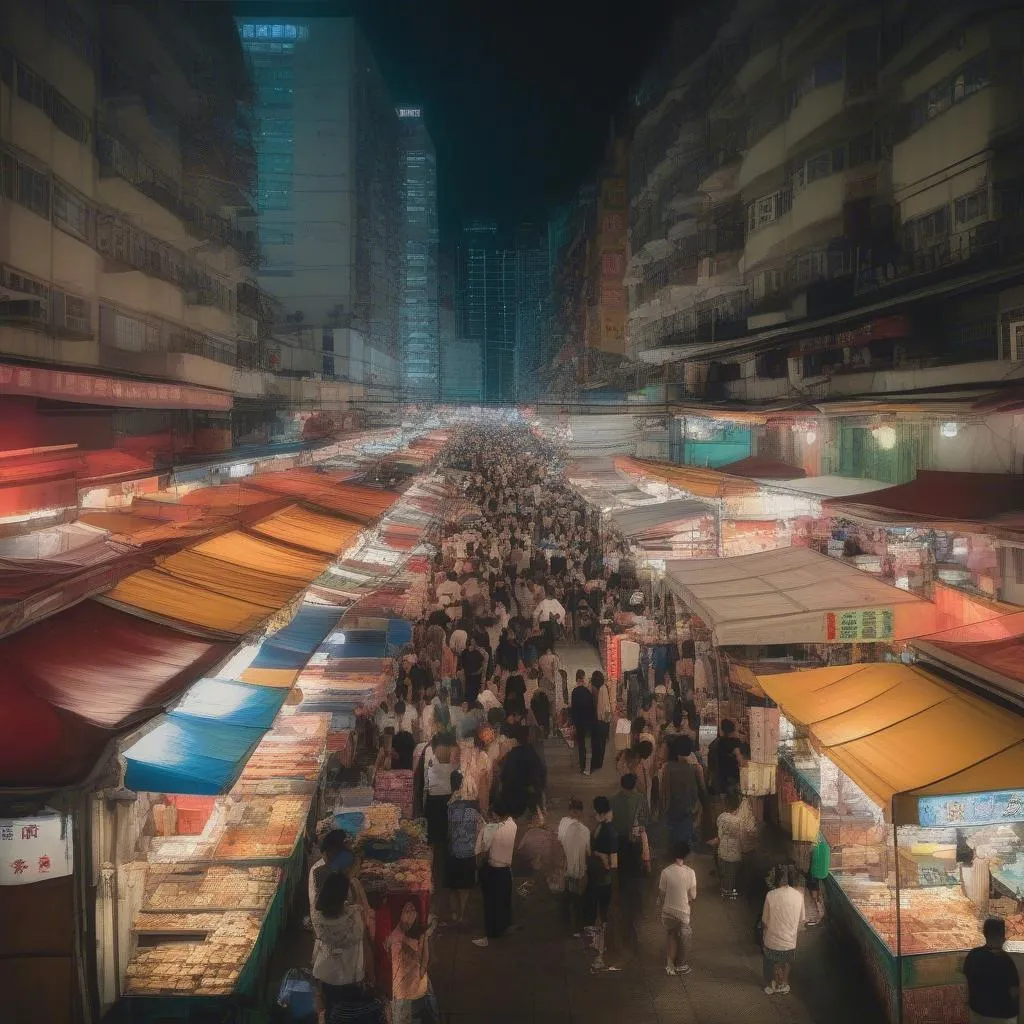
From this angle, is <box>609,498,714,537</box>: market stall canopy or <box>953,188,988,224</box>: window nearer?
<box>953,188,988,224</box>: window

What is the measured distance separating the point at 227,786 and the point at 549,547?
68.3 ft

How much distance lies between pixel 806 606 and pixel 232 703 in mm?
6206

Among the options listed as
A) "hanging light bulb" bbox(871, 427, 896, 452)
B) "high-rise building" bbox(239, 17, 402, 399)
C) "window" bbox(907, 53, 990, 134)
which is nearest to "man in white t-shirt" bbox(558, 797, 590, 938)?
"hanging light bulb" bbox(871, 427, 896, 452)

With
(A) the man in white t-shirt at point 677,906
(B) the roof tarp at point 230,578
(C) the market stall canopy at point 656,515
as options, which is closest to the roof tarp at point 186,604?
(B) the roof tarp at point 230,578

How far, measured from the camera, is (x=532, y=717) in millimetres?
12344

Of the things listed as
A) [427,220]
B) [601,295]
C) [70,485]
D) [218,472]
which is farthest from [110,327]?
[427,220]

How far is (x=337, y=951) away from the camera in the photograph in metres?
6.40

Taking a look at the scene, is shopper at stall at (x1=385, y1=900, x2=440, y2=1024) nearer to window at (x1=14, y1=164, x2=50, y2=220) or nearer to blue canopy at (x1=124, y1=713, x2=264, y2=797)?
blue canopy at (x1=124, y1=713, x2=264, y2=797)

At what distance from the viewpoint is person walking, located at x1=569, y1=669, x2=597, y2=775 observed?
12.2m

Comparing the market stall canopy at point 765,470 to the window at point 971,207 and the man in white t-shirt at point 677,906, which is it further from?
the man in white t-shirt at point 677,906

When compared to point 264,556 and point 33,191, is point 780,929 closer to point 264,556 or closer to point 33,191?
point 264,556

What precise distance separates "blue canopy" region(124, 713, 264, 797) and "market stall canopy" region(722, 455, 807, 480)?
15866mm

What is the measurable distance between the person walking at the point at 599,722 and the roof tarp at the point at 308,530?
383cm

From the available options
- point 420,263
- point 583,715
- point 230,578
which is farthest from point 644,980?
point 420,263
